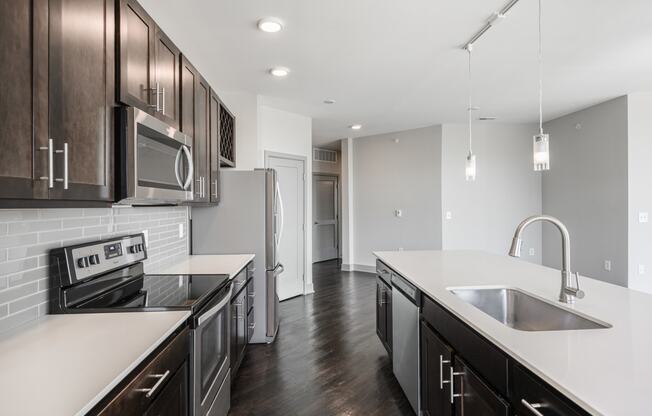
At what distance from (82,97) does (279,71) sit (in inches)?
93.7

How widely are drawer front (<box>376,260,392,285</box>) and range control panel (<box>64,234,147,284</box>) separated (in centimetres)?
169

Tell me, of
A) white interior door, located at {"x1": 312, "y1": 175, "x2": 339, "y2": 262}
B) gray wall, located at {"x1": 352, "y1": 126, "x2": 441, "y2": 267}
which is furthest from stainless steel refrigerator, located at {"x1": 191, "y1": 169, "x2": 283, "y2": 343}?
white interior door, located at {"x1": 312, "y1": 175, "x2": 339, "y2": 262}

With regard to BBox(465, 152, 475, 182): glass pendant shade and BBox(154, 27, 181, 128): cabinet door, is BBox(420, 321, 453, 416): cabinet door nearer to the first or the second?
BBox(465, 152, 475, 182): glass pendant shade

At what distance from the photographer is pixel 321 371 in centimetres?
282

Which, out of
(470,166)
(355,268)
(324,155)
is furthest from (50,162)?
(324,155)

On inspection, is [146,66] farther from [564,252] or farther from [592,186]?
[592,186]

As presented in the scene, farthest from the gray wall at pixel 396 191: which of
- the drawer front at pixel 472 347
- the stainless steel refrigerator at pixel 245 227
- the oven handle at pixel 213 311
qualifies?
the oven handle at pixel 213 311

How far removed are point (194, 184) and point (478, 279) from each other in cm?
192

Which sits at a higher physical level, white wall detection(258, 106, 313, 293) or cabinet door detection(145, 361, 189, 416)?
white wall detection(258, 106, 313, 293)

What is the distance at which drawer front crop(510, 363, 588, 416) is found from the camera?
89 cm

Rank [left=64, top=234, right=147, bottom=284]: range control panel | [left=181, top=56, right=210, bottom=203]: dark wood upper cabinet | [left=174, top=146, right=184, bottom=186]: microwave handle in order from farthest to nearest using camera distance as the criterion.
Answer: [left=181, top=56, right=210, bottom=203]: dark wood upper cabinet < [left=174, top=146, right=184, bottom=186]: microwave handle < [left=64, top=234, right=147, bottom=284]: range control panel

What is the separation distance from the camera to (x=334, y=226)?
8625 millimetres

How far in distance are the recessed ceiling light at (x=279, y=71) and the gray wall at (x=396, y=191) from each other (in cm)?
331

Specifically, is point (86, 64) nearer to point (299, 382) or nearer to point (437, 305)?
point (437, 305)
